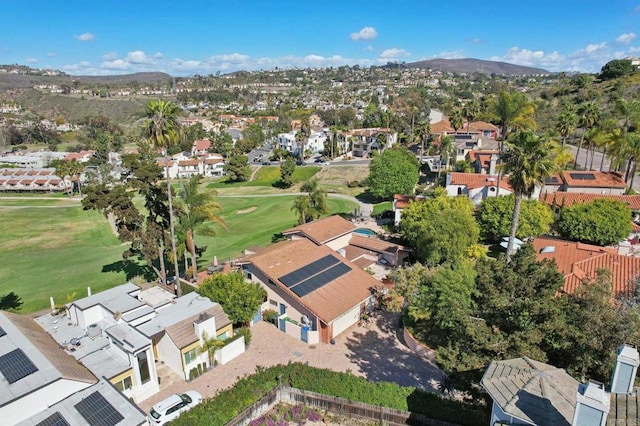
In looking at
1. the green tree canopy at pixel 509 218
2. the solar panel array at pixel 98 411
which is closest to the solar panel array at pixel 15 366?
the solar panel array at pixel 98 411

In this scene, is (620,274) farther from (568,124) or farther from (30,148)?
(30,148)

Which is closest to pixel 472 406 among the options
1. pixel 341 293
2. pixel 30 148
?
pixel 341 293

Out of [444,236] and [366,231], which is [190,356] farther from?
[366,231]

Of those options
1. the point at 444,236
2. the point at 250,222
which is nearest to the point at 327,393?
the point at 444,236

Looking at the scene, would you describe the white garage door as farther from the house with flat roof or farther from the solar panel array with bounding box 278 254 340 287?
the house with flat roof

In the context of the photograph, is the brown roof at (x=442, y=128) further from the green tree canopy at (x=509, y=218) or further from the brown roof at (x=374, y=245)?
the brown roof at (x=374, y=245)
